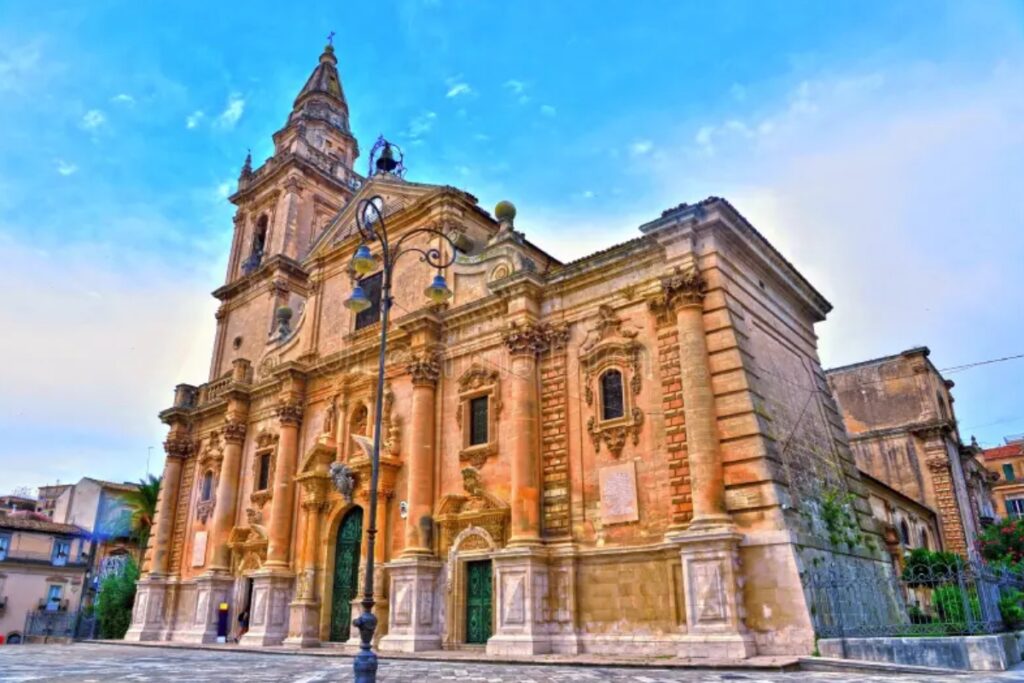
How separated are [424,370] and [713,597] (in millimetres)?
9260

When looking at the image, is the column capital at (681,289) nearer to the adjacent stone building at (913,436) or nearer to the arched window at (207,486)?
the adjacent stone building at (913,436)

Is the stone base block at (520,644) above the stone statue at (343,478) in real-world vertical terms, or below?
below

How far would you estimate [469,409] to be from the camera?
1817 centimetres

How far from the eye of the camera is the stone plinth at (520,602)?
14.2 metres

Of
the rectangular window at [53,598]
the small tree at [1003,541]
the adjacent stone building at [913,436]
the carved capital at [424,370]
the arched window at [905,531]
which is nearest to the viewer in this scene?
the carved capital at [424,370]

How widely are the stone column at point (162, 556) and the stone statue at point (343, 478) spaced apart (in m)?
9.94

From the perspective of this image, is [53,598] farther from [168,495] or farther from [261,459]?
[261,459]

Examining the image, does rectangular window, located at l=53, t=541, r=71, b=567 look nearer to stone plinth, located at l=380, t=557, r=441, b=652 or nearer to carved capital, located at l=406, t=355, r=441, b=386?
stone plinth, located at l=380, t=557, r=441, b=652

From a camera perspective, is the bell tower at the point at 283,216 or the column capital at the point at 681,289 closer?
the column capital at the point at 681,289

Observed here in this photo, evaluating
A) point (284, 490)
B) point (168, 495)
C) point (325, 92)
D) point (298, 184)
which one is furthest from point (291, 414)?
point (325, 92)

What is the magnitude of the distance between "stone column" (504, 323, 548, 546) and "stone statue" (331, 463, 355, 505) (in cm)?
504

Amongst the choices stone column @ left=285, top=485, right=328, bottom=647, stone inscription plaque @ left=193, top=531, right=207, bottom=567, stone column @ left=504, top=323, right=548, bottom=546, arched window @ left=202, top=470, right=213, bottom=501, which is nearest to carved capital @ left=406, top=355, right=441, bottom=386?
stone column @ left=504, top=323, right=548, bottom=546

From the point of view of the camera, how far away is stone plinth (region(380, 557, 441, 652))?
630 inches

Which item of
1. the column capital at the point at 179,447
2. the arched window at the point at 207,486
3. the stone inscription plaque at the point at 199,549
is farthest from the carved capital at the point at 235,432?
the column capital at the point at 179,447
